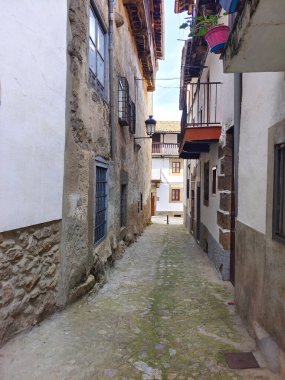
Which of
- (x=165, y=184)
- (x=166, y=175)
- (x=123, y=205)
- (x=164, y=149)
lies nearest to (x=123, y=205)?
(x=123, y=205)

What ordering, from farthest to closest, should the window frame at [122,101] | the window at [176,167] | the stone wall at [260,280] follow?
the window at [176,167] → the window frame at [122,101] → the stone wall at [260,280]

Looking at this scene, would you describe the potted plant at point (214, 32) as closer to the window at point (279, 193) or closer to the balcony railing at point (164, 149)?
the window at point (279, 193)

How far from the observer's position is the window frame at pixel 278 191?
294cm

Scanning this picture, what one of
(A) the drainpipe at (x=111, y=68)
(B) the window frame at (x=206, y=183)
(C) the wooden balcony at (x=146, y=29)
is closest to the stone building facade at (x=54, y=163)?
(A) the drainpipe at (x=111, y=68)

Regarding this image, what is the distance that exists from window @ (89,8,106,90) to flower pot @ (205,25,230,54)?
84.7 inches

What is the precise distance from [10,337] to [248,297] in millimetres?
2693

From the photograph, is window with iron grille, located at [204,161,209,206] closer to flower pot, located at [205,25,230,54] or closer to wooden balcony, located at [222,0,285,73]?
flower pot, located at [205,25,230,54]

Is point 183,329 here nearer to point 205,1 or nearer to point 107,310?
point 107,310

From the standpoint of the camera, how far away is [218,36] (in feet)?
14.8

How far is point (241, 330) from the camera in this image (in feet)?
12.7

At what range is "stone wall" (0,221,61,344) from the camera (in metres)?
3.15

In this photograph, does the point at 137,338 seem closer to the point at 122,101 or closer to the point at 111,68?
the point at 111,68

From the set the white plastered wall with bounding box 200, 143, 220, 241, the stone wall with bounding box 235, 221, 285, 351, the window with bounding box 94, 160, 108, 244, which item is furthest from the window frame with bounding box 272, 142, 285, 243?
the white plastered wall with bounding box 200, 143, 220, 241

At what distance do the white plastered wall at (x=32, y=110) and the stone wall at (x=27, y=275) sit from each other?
164 millimetres
